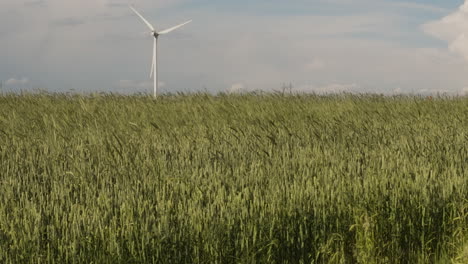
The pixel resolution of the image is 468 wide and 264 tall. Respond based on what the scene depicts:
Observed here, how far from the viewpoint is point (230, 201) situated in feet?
19.4

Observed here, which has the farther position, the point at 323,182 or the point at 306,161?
the point at 306,161

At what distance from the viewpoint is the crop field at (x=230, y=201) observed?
495 centimetres

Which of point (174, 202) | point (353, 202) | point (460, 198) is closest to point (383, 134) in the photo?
point (460, 198)

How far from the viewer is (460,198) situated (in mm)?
6781

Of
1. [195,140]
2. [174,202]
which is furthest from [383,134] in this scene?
[174,202]

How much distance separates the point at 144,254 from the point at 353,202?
7.82ft

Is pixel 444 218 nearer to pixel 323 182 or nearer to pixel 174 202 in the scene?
pixel 323 182

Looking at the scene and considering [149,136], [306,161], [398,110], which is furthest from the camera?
[398,110]

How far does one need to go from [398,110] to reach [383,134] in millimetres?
4873

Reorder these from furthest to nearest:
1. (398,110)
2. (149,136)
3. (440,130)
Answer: (398,110), (440,130), (149,136)

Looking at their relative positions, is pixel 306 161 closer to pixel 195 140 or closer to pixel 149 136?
pixel 195 140

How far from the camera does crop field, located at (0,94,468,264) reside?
195 inches

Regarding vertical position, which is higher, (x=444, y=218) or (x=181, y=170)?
(x=181, y=170)

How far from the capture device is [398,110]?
15.8 m
